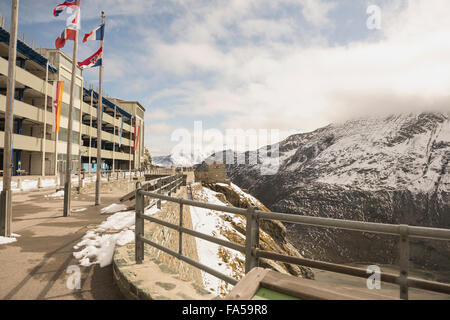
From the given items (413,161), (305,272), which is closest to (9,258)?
(305,272)

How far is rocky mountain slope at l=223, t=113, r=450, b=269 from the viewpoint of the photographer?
96031 millimetres

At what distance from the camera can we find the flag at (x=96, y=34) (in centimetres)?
1238

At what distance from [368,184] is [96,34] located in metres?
145

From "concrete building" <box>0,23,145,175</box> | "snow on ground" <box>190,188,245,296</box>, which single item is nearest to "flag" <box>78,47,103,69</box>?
"snow on ground" <box>190,188,245,296</box>

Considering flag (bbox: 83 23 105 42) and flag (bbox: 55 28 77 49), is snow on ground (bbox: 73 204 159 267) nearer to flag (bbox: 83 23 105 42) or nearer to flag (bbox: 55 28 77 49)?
flag (bbox: 55 28 77 49)

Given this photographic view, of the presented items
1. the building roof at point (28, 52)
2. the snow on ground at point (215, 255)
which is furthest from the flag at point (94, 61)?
the building roof at point (28, 52)

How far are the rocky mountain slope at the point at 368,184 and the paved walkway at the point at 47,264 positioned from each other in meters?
86.2

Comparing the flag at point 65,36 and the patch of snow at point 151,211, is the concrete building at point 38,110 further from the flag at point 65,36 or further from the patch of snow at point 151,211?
the patch of snow at point 151,211

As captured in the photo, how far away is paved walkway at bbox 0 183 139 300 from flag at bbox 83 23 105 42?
8664 millimetres

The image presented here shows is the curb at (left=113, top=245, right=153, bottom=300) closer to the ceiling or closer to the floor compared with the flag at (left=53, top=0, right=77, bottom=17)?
closer to the floor

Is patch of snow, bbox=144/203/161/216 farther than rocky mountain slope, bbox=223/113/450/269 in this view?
No
